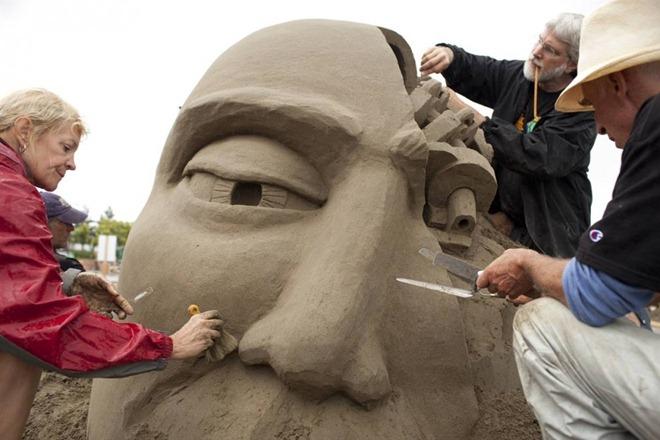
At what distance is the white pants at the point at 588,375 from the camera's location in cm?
142

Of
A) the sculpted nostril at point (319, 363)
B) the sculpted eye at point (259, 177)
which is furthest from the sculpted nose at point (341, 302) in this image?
the sculpted eye at point (259, 177)

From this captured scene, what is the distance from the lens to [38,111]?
1.96m

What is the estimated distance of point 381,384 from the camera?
2.04 metres

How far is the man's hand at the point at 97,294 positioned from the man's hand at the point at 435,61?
2.29 m

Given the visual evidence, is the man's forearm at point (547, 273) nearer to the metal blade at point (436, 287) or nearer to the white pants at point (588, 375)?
the white pants at point (588, 375)

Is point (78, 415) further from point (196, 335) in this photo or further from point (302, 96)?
point (302, 96)

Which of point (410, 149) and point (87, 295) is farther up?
point (410, 149)

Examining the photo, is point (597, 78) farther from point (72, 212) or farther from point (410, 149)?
point (72, 212)

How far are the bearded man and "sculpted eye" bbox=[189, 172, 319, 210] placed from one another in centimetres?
125

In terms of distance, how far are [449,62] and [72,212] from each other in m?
2.70

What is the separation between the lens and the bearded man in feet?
9.95

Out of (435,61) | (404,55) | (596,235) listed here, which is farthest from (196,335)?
(435,61)

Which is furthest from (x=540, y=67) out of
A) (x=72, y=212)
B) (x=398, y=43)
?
(x=72, y=212)

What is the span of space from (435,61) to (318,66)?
1.36m
